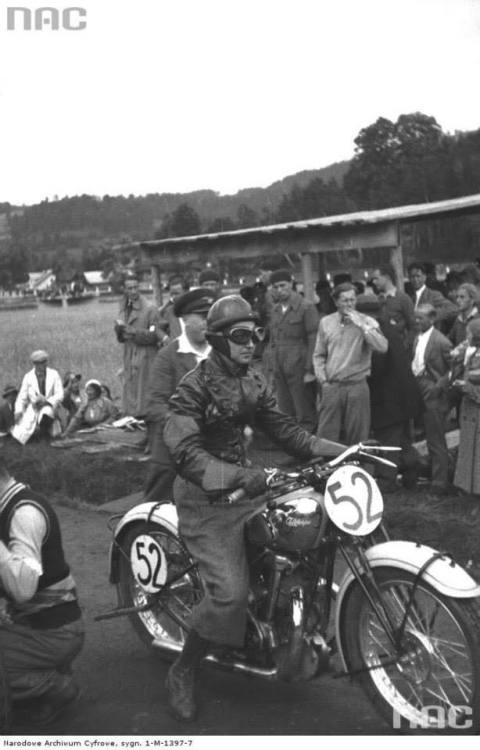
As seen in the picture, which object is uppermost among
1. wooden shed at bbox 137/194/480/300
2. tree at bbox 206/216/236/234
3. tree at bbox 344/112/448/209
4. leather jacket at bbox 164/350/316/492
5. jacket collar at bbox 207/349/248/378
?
tree at bbox 344/112/448/209

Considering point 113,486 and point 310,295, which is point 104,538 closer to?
Result: point 113,486

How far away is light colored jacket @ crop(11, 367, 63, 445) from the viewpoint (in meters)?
10.5

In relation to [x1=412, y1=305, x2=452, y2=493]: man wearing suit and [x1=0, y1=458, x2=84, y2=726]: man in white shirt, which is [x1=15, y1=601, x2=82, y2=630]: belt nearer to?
[x1=0, y1=458, x2=84, y2=726]: man in white shirt

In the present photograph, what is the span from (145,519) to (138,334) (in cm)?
542

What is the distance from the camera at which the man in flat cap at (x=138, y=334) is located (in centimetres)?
955

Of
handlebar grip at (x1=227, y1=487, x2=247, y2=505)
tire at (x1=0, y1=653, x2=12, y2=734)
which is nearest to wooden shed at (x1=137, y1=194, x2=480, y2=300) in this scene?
handlebar grip at (x1=227, y1=487, x2=247, y2=505)

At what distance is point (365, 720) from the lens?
358 cm

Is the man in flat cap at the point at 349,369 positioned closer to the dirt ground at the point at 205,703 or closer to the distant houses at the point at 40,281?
the dirt ground at the point at 205,703

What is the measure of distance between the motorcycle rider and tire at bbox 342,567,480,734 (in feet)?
1.46

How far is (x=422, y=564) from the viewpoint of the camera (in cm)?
322

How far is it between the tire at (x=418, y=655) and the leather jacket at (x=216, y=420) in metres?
0.69

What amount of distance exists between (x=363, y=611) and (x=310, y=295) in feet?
23.2

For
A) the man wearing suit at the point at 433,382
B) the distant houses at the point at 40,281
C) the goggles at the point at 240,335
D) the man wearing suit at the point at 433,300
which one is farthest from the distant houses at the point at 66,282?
the goggles at the point at 240,335

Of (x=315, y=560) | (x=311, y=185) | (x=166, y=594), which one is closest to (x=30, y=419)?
(x=311, y=185)
